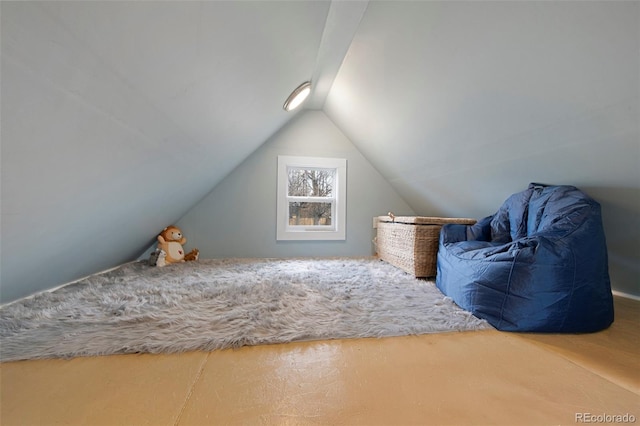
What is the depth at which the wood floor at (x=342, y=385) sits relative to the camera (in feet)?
1.75

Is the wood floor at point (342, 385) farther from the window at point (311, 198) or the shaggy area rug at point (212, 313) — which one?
A: the window at point (311, 198)

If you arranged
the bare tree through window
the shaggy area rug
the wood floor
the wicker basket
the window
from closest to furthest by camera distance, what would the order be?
the wood floor < the shaggy area rug < the wicker basket < the window < the bare tree through window

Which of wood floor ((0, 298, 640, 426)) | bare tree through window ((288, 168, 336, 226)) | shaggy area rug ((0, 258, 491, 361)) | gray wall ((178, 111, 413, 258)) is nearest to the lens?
wood floor ((0, 298, 640, 426))

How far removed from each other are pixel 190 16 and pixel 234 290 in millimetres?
1346

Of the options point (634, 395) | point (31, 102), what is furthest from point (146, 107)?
point (634, 395)

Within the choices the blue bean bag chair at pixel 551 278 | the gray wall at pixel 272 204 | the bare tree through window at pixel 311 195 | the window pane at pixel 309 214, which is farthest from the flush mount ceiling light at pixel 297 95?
the blue bean bag chair at pixel 551 278

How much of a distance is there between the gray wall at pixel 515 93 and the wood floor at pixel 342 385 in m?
0.85

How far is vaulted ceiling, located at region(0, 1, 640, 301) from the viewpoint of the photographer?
0.60m

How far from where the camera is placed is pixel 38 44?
49 centimetres

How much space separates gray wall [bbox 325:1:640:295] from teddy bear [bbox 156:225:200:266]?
222cm

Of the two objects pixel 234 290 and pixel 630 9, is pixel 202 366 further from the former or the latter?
pixel 630 9

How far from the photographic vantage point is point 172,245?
2.20 meters

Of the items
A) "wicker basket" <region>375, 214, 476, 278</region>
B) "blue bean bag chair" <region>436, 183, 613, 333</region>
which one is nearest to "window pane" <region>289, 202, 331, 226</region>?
"wicker basket" <region>375, 214, 476, 278</region>

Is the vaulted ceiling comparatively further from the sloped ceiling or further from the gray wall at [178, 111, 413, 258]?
the gray wall at [178, 111, 413, 258]
